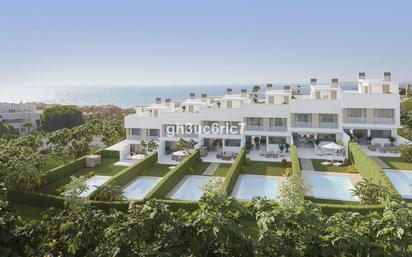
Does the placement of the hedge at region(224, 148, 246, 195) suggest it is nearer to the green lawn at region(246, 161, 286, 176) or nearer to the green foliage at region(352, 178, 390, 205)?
the green lawn at region(246, 161, 286, 176)

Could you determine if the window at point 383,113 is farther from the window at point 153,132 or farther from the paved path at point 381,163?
the window at point 153,132

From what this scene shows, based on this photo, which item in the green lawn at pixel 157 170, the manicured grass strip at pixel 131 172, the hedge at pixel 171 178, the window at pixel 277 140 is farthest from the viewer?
the window at pixel 277 140

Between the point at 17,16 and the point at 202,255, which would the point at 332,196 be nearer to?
the point at 202,255

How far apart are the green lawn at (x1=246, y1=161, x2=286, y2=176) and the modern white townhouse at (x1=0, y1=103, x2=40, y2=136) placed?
59.7 m

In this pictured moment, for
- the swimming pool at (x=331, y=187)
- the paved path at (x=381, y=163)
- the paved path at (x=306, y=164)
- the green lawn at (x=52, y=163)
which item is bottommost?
the swimming pool at (x=331, y=187)

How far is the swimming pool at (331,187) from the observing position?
2392cm

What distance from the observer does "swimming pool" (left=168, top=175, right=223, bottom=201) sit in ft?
81.9

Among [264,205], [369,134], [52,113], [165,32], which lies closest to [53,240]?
[264,205]

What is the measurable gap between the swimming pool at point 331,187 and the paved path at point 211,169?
8.48 meters

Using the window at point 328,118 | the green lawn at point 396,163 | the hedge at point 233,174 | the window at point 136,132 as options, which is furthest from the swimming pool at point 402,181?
the window at point 136,132

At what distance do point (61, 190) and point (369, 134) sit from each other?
31.3 meters

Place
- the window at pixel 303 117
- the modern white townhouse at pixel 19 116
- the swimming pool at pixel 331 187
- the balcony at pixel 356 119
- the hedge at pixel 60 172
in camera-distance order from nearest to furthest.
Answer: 1. the swimming pool at pixel 331 187
2. the hedge at pixel 60 172
3. the balcony at pixel 356 119
4. the window at pixel 303 117
5. the modern white townhouse at pixel 19 116

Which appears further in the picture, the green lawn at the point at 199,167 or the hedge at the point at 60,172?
the green lawn at the point at 199,167

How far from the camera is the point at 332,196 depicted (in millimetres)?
24000
